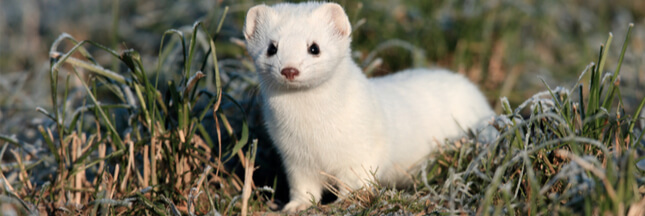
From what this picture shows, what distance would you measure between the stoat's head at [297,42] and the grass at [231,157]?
0.31 metres

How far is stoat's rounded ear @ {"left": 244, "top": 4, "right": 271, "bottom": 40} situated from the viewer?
302cm

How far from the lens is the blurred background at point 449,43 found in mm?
4891

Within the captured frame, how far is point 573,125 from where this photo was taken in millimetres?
2797

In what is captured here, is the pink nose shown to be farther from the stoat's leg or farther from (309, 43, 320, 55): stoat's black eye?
the stoat's leg

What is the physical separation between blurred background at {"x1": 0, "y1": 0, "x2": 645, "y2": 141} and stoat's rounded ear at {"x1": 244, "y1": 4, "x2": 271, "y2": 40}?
119 cm

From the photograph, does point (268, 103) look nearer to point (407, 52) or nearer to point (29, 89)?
point (407, 52)

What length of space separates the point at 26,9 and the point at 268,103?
17.0ft

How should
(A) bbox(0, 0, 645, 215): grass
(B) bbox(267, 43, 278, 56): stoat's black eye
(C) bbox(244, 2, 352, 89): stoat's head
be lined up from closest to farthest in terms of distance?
(A) bbox(0, 0, 645, 215): grass
(C) bbox(244, 2, 352, 89): stoat's head
(B) bbox(267, 43, 278, 56): stoat's black eye

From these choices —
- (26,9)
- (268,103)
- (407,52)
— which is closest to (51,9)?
(26,9)

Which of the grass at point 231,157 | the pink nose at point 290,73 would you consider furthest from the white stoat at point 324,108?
the grass at point 231,157

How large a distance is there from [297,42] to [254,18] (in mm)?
401

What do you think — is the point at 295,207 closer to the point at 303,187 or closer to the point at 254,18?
the point at 303,187

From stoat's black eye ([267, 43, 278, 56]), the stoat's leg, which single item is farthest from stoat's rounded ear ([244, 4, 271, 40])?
the stoat's leg

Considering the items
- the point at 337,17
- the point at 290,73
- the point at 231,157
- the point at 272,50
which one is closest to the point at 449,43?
the point at 337,17
